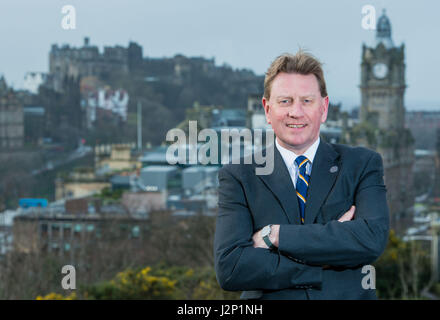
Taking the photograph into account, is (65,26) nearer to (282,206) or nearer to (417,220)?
(282,206)

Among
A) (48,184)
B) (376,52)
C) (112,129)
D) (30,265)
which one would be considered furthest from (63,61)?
(30,265)

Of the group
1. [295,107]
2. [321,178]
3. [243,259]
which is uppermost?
[295,107]

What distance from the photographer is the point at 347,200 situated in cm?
195

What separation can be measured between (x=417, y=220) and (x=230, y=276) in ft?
84.0

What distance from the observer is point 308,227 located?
6.11ft

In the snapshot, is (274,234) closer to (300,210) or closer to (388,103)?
(300,210)

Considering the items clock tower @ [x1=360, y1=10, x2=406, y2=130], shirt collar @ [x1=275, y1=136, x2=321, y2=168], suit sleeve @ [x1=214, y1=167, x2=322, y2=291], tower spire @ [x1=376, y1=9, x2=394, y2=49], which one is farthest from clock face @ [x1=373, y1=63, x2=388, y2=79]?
suit sleeve @ [x1=214, y1=167, x2=322, y2=291]

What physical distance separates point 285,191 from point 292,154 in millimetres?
121

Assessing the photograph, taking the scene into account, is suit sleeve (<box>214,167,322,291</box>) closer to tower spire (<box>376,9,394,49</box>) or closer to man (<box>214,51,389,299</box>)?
man (<box>214,51,389,299</box>)

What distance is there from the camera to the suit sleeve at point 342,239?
1.84m

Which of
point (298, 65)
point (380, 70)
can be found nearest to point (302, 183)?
point (298, 65)

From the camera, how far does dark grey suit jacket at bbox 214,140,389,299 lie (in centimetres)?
185

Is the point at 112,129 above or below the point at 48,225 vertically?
above
